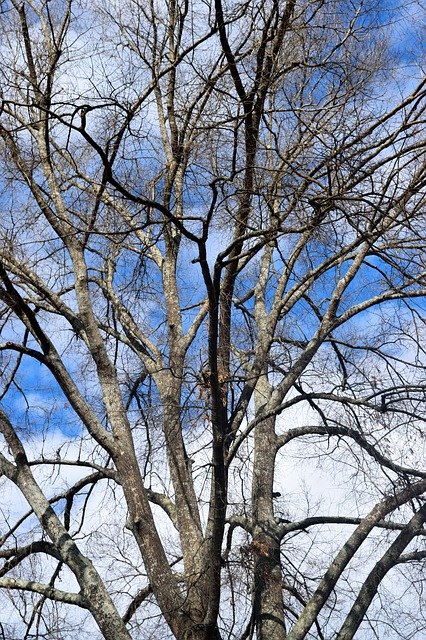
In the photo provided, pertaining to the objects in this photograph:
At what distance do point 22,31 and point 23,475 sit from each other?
410cm

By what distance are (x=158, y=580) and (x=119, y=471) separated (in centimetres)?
98

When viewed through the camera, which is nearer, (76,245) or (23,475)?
(23,475)

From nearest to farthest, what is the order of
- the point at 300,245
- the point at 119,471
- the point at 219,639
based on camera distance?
the point at 219,639
the point at 119,471
the point at 300,245

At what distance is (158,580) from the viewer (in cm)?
639

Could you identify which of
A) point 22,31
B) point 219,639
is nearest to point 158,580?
point 219,639

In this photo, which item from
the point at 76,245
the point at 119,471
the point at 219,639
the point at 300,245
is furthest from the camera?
the point at 76,245

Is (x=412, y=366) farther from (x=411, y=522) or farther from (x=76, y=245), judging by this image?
(x=76, y=245)

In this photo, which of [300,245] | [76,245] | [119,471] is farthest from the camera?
[76,245]

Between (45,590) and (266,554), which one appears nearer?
(266,554)

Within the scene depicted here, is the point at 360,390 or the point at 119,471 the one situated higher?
the point at 360,390

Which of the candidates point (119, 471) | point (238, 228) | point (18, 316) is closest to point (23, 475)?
point (119, 471)

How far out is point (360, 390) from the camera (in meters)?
7.22

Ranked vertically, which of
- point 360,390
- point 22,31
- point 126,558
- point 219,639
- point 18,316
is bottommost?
point 219,639

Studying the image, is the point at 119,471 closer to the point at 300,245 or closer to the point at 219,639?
the point at 219,639
